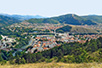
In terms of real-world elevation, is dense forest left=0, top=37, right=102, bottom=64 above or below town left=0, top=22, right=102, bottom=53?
above

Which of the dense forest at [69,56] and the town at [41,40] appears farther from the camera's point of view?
the town at [41,40]

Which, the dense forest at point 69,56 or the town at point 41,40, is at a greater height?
the dense forest at point 69,56

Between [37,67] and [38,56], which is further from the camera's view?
[38,56]

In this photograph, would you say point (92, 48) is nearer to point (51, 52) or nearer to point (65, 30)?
point (51, 52)

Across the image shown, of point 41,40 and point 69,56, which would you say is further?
point 41,40

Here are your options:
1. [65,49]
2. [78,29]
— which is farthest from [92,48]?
[78,29]

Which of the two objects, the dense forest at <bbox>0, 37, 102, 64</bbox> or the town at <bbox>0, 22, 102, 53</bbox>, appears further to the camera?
the town at <bbox>0, 22, 102, 53</bbox>

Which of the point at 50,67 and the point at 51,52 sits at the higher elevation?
the point at 50,67

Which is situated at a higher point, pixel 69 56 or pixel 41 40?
pixel 69 56

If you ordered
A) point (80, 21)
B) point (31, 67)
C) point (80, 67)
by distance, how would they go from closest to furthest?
point (80, 67), point (31, 67), point (80, 21)

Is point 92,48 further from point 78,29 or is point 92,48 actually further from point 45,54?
point 78,29

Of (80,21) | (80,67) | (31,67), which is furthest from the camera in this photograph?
(80,21)
